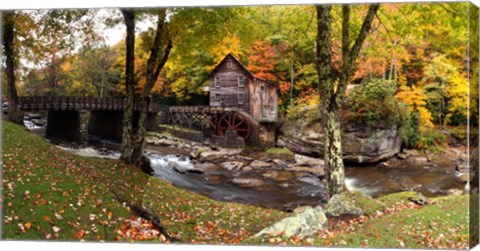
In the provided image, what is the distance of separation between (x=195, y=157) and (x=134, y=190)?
3.35ft

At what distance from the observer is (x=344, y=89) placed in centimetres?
641

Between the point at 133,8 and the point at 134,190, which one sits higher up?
the point at 133,8

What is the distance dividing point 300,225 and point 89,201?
2.89 metres

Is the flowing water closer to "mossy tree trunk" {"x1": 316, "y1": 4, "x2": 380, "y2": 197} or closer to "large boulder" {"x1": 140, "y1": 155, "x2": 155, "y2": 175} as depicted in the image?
"large boulder" {"x1": 140, "y1": 155, "x2": 155, "y2": 175}

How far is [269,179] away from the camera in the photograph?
6926 mm

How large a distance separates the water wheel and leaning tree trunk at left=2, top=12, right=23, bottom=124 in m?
2.99

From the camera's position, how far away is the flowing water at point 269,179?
6.34 meters

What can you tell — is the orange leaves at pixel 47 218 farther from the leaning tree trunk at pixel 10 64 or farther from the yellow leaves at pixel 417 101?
the yellow leaves at pixel 417 101

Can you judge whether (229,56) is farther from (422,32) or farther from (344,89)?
(422,32)

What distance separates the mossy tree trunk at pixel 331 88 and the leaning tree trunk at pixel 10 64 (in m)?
4.49

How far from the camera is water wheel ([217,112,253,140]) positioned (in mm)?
6762

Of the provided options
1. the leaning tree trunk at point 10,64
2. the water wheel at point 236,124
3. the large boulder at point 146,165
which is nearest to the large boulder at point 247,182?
the water wheel at point 236,124

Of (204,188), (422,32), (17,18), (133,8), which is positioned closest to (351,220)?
(204,188)

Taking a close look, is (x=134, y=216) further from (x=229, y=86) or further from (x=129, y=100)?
(x=229, y=86)
